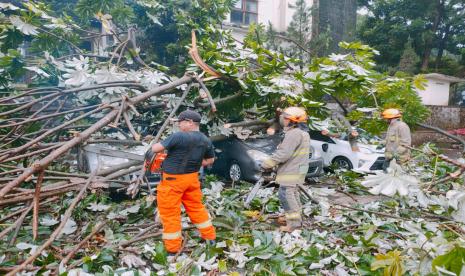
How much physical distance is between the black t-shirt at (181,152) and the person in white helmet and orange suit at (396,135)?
419 cm

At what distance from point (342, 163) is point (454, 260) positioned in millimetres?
7117

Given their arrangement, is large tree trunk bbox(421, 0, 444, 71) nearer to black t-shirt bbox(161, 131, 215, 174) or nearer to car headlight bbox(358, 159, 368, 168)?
car headlight bbox(358, 159, 368, 168)

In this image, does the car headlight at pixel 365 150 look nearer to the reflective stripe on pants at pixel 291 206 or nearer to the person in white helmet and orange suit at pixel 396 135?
the person in white helmet and orange suit at pixel 396 135

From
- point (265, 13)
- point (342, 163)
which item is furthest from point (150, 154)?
point (265, 13)

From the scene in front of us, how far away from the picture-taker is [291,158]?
480cm

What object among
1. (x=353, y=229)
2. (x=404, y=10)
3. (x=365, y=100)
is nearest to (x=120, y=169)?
(x=353, y=229)

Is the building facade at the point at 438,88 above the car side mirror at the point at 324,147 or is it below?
above

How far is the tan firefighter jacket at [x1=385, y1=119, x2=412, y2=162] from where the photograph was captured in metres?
6.67

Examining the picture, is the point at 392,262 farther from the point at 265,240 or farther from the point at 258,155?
the point at 258,155

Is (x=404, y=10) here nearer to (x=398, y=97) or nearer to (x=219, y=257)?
(x=398, y=97)

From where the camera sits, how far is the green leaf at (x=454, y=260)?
2145 mm

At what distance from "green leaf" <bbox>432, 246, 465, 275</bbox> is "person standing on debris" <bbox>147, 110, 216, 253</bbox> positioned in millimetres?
2429

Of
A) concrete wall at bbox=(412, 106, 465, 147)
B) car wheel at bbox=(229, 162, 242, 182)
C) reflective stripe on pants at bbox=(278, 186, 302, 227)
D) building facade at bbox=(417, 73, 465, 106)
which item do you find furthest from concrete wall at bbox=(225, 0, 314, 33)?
reflective stripe on pants at bbox=(278, 186, 302, 227)

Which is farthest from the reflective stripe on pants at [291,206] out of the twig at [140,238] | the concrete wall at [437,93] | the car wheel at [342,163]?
the concrete wall at [437,93]
